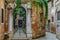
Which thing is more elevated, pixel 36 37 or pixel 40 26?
pixel 40 26

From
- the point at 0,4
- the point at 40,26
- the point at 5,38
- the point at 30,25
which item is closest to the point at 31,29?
the point at 30,25

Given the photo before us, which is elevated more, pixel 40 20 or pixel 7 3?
→ pixel 7 3

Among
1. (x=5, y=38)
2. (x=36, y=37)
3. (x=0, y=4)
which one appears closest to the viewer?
(x=0, y=4)

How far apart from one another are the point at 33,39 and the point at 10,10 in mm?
2632

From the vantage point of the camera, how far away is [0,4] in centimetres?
831

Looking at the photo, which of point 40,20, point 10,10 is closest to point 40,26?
point 40,20

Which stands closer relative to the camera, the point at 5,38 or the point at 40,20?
the point at 5,38

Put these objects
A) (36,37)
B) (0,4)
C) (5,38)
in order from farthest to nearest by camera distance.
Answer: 1. (36,37)
2. (5,38)
3. (0,4)

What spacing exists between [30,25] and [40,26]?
113 centimetres

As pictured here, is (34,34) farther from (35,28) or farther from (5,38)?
(5,38)

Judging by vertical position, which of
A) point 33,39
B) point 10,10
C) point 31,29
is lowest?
point 33,39

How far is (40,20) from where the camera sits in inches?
432

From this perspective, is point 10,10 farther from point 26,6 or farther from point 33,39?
point 33,39

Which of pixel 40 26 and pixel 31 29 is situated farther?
pixel 40 26
